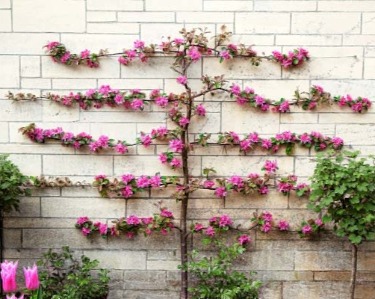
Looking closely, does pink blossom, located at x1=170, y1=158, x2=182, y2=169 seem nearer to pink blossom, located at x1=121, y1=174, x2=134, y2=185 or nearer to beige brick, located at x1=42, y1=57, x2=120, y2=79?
pink blossom, located at x1=121, y1=174, x2=134, y2=185

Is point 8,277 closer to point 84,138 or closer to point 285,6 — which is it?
point 84,138

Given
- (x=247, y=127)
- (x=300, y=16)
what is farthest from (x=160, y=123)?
(x=300, y=16)

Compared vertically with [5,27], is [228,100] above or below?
below

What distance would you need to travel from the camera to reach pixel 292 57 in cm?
301

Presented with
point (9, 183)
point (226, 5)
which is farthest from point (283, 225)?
point (9, 183)

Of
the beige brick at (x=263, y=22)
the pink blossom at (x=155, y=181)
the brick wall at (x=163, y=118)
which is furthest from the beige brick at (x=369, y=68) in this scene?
the pink blossom at (x=155, y=181)

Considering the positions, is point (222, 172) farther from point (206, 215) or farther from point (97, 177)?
point (97, 177)

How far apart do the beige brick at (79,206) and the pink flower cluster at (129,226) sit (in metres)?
0.06

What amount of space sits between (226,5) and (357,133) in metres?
1.12

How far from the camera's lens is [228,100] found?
3102 mm

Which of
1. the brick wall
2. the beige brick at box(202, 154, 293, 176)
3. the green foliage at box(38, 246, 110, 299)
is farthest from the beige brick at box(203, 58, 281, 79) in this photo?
the green foliage at box(38, 246, 110, 299)

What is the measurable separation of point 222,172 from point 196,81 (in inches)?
23.1

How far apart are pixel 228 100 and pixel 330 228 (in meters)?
1.03

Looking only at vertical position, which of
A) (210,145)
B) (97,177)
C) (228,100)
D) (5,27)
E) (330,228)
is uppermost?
(5,27)
